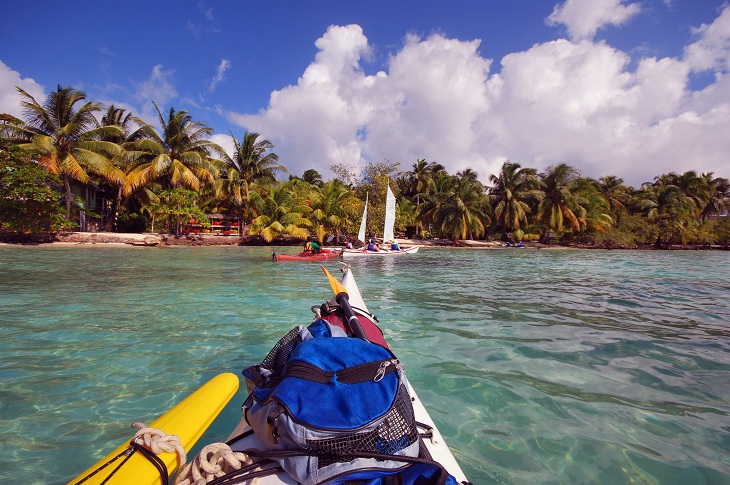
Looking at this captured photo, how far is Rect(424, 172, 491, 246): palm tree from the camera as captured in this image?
1489 inches

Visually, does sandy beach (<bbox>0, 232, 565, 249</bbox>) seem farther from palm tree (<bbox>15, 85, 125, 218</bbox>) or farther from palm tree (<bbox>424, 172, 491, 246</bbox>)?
palm tree (<bbox>424, 172, 491, 246</bbox>)

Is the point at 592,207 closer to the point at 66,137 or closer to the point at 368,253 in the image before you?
the point at 368,253

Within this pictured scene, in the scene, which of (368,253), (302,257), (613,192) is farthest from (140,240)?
(613,192)

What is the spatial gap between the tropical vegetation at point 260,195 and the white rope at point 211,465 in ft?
76.6

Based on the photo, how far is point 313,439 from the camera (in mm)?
1640

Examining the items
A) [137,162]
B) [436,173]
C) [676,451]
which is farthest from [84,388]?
[436,173]

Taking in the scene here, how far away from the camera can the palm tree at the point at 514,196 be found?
4059 cm

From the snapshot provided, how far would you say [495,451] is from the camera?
9.39 feet

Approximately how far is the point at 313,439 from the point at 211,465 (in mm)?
465

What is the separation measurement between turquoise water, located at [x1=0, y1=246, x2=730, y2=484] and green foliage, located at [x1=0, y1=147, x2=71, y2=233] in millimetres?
16590

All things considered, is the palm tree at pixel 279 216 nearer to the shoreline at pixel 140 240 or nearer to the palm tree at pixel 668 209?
the shoreline at pixel 140 240

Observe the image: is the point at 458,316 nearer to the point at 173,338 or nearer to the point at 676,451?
the point at 676,451

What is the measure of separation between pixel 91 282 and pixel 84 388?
25.5ft

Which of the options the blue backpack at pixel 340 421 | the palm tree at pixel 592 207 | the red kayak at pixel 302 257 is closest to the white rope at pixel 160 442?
the blue backpack at pixel 340 421
